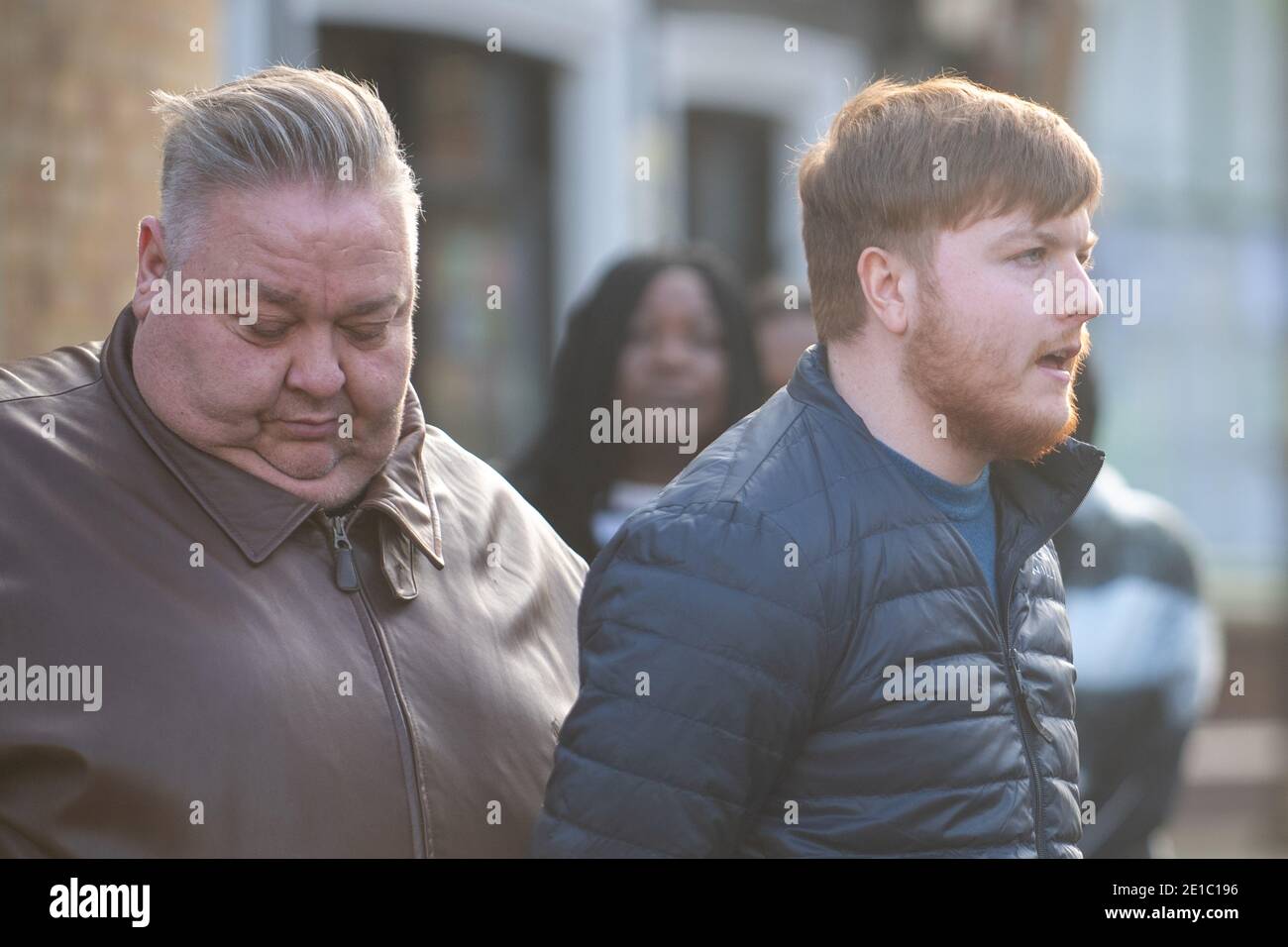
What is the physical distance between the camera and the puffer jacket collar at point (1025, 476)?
2373mm

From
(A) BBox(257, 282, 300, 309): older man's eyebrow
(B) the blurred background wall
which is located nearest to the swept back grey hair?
(A) BBox(257, 282, 300, 309): older man's eyebrow

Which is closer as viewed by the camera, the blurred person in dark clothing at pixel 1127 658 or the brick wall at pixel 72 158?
the blurred person in dark clothing at pixel 1127 658

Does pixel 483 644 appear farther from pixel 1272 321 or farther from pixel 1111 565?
pixel 1272 321

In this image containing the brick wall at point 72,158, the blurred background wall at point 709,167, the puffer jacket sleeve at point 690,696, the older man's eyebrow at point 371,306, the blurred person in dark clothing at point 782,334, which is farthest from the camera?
the blurred background wall at point 709,167

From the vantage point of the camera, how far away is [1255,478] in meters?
12.3

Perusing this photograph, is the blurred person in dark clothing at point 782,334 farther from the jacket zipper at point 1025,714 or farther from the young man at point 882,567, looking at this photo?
the jacket zipper at point 1025,714

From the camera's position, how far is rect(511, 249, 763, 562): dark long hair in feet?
14.7

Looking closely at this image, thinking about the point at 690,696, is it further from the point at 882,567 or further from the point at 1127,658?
the point at 1127,658

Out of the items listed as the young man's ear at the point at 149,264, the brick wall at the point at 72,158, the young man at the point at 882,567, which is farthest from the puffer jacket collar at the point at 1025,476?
the brick wall at the point at 72,158

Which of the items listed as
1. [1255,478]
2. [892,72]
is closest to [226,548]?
[892,72]

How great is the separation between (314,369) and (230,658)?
38cm

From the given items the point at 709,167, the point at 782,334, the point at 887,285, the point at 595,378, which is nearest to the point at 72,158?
the point at 595,378

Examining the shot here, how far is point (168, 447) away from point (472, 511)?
507 mm

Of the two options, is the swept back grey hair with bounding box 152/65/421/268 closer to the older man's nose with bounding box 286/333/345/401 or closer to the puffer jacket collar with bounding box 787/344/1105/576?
the older man's nose with bounding box 286/333/345/401
